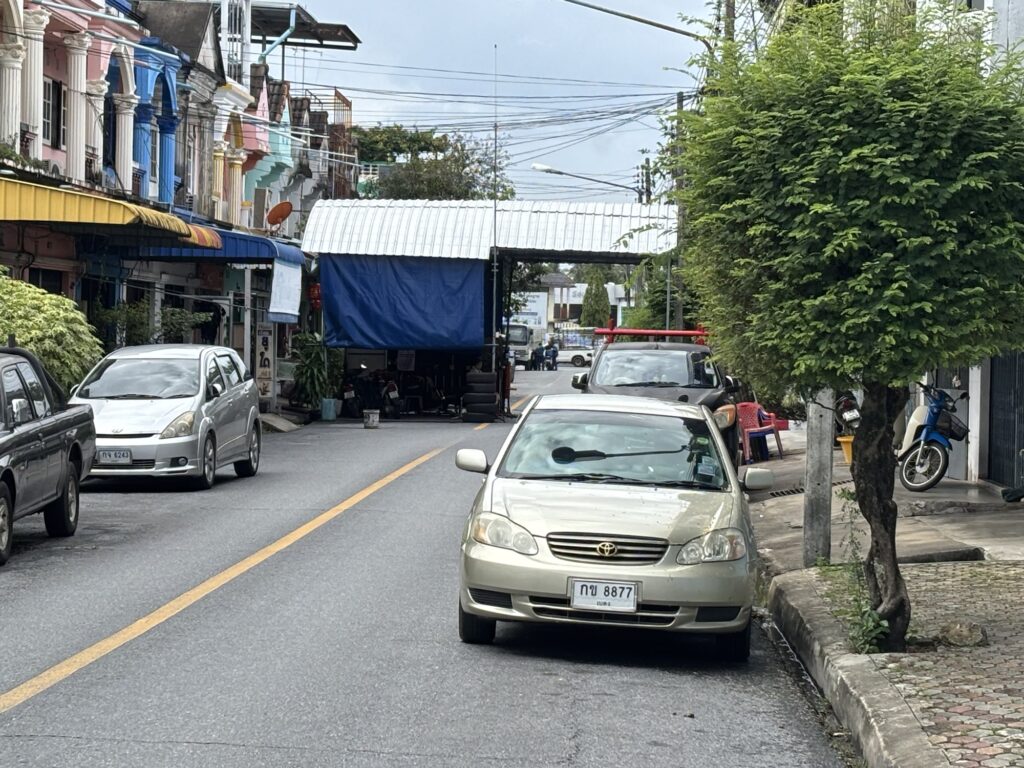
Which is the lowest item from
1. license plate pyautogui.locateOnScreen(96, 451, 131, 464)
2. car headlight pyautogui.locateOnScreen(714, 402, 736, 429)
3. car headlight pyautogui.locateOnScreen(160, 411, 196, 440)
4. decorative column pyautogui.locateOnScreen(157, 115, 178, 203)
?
license plate pyautogui.locateOnScreen(96, 451, 131, 464)

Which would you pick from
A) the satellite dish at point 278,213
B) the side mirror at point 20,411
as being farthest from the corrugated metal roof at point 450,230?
the side mirror at point 20,411

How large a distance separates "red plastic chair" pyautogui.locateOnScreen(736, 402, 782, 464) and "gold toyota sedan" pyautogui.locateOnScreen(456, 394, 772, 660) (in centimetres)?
1274

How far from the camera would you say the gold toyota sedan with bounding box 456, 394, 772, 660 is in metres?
8.05

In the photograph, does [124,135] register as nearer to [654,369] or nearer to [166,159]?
[166,159]

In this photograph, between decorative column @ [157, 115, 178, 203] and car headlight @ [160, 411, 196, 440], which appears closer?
car headlight @ [160, 411, 196, 440]

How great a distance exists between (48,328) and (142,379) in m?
1.39

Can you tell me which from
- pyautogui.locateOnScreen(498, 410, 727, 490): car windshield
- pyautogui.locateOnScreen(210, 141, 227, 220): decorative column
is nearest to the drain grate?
pyautogui.locateOnScreen(498, 410, 727, 490): car windshield

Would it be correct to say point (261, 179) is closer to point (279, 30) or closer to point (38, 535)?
point (279, 30)

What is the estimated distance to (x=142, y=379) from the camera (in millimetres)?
17969

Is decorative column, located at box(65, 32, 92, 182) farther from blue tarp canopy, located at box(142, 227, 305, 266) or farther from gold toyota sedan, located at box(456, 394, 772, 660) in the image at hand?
gold toyota sedan, located at box(456, 394, 772, 660)

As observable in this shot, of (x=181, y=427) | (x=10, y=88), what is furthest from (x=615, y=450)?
(x=10, y=88)

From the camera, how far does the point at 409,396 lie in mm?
36625

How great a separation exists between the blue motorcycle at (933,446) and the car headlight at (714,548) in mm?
8400

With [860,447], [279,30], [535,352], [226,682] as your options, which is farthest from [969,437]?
[535,352]
